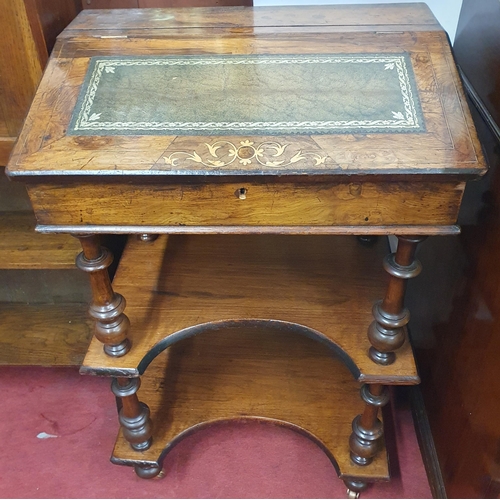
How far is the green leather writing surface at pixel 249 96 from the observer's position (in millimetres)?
1038

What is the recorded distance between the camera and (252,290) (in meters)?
1.42

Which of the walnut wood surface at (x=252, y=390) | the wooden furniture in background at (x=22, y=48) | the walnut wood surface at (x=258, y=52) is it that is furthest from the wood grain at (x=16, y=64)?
the walnut wood surface at (x=252, y=390)

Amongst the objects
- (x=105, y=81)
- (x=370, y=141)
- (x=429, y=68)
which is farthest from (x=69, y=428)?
(x=429, y=68)

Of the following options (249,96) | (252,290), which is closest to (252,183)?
(249,96)

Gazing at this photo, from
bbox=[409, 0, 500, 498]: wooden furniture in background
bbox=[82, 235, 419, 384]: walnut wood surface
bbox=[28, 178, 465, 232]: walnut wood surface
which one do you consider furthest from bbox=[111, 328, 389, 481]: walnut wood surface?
bbox=[28, 178, 465, 232]: walnut wood surface

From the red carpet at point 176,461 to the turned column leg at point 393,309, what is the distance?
1.65ft

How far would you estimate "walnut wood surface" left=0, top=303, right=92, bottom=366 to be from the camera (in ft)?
5.85

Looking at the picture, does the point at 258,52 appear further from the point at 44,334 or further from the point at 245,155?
the point at 44,334

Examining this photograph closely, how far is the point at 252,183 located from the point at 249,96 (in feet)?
0.72

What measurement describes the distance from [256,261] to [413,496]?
0.76 meters

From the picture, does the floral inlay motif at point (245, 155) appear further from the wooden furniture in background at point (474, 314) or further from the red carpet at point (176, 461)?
the red carpet at point (176, 461)

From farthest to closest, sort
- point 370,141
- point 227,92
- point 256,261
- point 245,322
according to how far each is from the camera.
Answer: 1. point 256,261
2. point 245,322
3. point 227,92
4. point 370,141

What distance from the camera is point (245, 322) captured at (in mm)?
1349

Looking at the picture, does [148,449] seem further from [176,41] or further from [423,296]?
[176,41]
